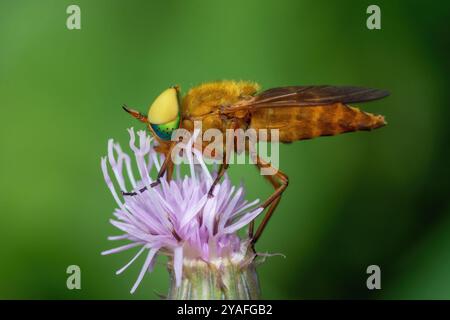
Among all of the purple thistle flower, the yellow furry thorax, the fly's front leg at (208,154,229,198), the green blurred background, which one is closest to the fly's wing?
the yellow furry thorax

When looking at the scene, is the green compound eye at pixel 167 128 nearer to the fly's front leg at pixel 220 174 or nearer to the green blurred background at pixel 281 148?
the fly's front leg at pixel 220 174

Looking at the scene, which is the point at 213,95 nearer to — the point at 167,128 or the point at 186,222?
the point at 167,128

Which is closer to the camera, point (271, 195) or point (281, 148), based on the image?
point (271, 195)

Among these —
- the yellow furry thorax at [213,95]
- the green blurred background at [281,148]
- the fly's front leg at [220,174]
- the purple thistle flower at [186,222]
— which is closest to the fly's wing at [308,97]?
the yellow furry thorax at [213,95]

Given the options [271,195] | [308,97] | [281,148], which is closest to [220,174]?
[271,195]

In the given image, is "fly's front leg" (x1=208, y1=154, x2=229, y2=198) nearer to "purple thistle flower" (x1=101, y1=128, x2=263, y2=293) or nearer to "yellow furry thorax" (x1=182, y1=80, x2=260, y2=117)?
"purple thistle flower" (x1=101, y1=128, x2=263, y2=293)
